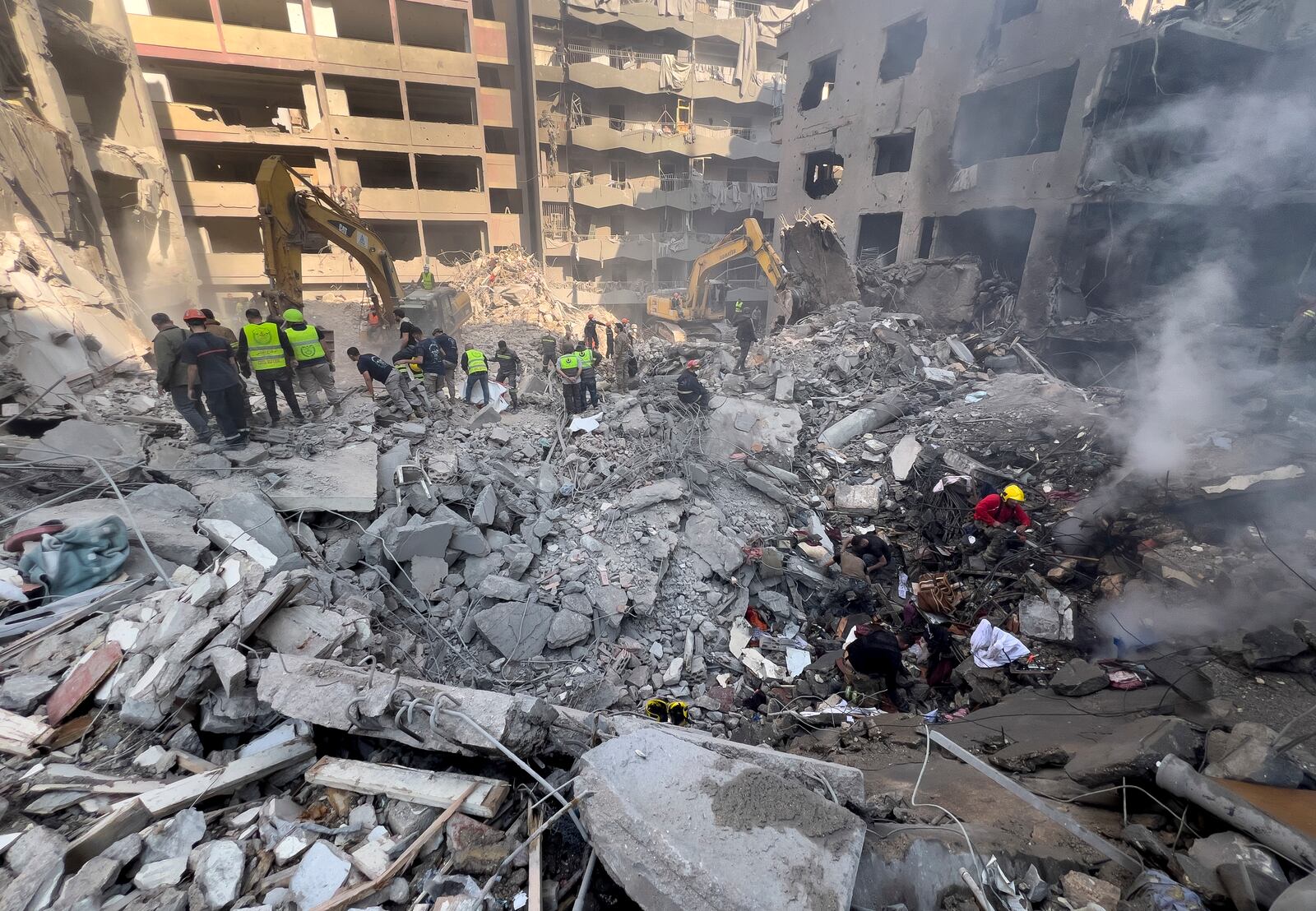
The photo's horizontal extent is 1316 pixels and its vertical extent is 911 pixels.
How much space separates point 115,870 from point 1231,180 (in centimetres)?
1670

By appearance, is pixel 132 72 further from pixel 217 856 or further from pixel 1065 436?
pixel 1065 436

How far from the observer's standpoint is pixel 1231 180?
10062mm

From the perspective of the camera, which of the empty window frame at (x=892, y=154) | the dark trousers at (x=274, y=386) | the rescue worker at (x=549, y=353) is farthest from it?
the empty window frame at (x=892, y=154)

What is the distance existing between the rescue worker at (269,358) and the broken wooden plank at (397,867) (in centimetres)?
631

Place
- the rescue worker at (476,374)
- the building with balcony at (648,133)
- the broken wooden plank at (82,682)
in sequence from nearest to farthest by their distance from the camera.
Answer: the broken wooden plank at (82,682) → the rescue worker at (476,374) → the building with balcony at (648,133)

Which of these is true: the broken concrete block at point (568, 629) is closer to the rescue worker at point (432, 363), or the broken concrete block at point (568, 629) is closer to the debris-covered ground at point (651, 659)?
the debris-covered ground at point (651, 659)

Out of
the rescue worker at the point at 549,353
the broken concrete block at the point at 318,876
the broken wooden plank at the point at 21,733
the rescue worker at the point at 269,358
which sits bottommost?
the broken concrete block at the point at 318,876

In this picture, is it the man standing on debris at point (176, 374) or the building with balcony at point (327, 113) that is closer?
the man standing on debris at point (176, 374)

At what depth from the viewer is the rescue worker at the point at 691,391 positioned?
8719 mm

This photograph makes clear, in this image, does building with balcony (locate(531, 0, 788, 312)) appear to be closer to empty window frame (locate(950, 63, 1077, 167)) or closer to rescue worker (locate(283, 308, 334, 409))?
empty window frame (locate(950, 63, 1077, 167))

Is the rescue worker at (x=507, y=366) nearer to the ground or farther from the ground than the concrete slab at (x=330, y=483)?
farther from the ground

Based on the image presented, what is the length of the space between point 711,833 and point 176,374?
23.8 feet

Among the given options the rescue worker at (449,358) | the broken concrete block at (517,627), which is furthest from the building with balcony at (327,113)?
the broken concrete block at (517,627)

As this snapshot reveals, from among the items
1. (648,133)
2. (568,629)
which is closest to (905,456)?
(568,629)
